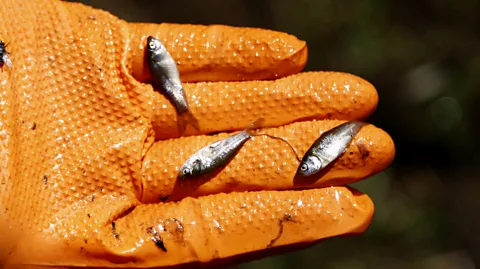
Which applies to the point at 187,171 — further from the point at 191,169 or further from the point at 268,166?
the point at 268,166

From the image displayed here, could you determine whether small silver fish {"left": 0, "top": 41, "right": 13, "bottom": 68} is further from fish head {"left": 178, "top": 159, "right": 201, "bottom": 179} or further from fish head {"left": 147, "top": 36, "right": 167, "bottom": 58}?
fish head {"left": 178, "top": 159, "right": 201, "bottom": 179}

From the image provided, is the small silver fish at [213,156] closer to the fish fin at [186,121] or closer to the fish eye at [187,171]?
the fish eye at [187,171]

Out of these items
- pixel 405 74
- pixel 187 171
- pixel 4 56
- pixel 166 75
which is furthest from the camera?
pixel 405 74

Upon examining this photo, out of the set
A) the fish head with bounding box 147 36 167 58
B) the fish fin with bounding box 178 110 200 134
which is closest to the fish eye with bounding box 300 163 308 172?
the fish fin with bounding box 178 110 200 134

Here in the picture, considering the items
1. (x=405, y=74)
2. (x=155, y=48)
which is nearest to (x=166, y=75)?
(x=155, y=48)

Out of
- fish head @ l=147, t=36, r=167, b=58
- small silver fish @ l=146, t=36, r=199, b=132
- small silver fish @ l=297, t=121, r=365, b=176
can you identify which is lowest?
small silver fish @ l=297, t=121, r=365, b=176

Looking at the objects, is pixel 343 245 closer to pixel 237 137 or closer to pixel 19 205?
pixel 237 137
